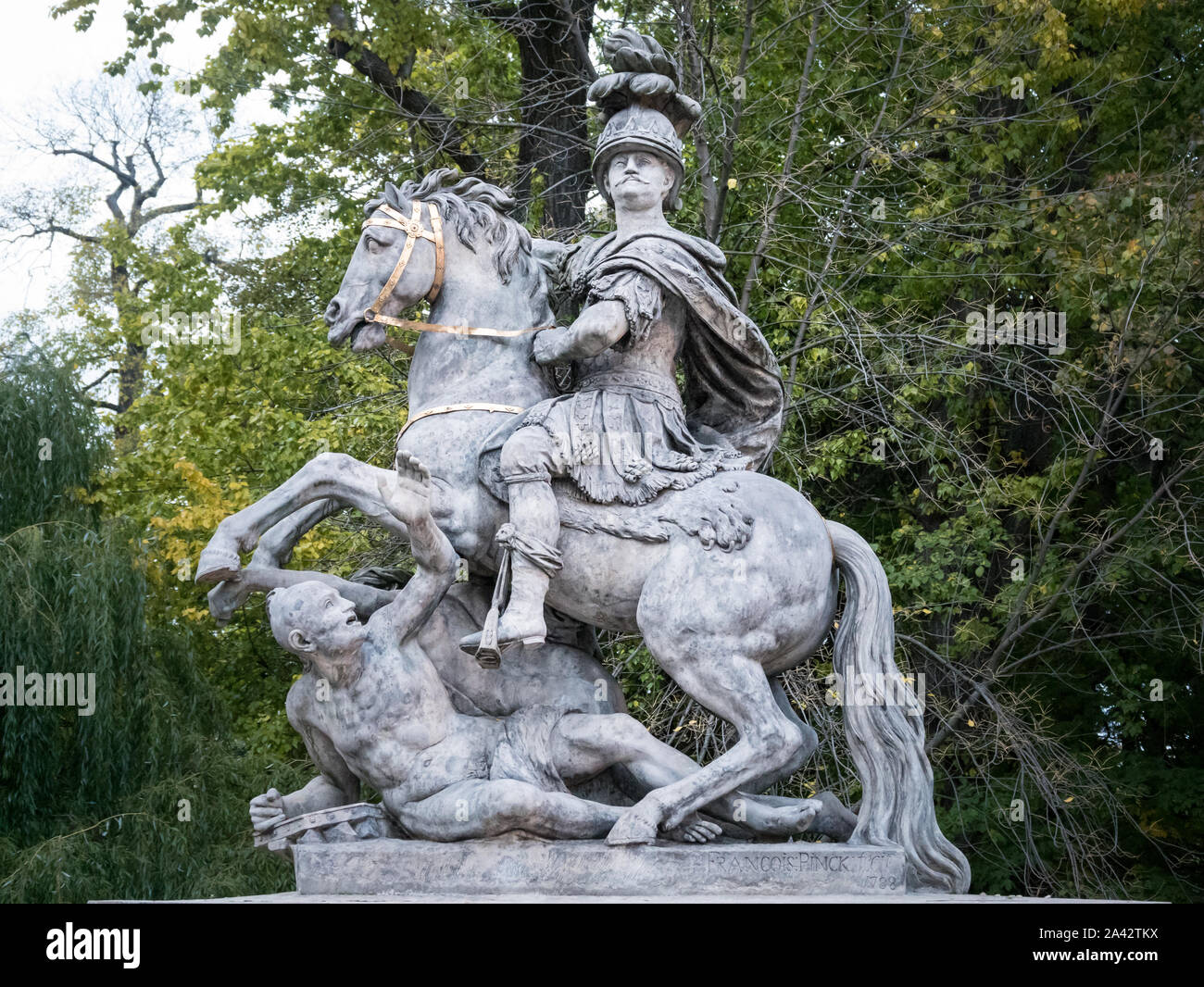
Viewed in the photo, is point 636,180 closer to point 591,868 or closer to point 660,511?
point 660,511

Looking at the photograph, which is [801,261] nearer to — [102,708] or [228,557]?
[102,708]

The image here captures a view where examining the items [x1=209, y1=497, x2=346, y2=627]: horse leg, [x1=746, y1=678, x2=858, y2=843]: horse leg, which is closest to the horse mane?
[x1=209, y1=497, x2=346, y2=627]: horse leg

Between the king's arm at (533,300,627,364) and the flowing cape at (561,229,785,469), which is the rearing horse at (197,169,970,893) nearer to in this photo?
the king's arm at (533,300,627,364)

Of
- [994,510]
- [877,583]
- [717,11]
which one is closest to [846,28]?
[717,11]

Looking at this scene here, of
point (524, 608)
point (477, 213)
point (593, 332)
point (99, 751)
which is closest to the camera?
point (524, 608)

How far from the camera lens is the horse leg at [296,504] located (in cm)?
502

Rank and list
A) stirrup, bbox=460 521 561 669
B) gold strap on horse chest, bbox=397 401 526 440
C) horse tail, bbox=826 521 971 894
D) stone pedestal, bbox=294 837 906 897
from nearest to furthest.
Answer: stone pedestal, bbox=294 837 906 897 < stirrup, bbox=460 521 561 669 < horse tail, bbox=826 521 971 894 < gold strap on horse chest, bbox=397 401 526 440

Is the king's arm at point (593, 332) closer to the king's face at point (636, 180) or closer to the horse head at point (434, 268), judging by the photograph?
the horse head at point (434, 268)

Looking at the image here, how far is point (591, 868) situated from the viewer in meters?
4.79

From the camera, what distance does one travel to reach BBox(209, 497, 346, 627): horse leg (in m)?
5.17

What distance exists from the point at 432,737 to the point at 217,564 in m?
0.89

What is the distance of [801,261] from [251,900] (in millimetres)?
7289

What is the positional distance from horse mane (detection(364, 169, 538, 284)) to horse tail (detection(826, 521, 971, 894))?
1700 millimetres

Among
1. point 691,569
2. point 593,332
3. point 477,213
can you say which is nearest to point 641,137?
point 477,213
